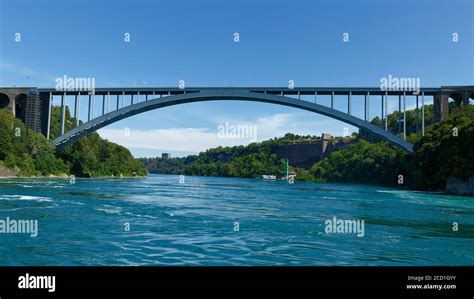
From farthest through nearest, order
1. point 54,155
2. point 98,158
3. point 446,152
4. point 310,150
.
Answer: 1. point 310,150
2. point 98,158
3. point 54,155
4. point 446,152

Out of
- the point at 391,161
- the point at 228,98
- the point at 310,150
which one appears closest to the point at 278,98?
the point at 228,98

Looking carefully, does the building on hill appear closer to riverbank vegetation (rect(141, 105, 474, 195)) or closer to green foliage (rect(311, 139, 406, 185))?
riverbank vegetation (rect(141, 105, 474, 195))

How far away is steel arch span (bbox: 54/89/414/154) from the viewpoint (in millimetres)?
31609

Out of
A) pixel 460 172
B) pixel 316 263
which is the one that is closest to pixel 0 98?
pixel 460 172

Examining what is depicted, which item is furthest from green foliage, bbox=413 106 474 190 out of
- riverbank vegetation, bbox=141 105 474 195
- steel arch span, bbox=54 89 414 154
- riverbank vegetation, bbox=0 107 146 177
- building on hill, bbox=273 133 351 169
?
building on hill, bbox=273 133 351 169

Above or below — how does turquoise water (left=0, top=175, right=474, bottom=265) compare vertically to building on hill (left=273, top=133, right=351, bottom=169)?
below

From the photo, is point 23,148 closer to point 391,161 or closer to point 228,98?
point 228,98

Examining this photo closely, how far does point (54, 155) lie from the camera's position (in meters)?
40.8

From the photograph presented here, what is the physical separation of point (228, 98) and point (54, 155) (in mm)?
18648

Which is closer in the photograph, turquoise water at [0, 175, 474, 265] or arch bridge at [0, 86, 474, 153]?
turquoise water at [0, 175, 474, 265]

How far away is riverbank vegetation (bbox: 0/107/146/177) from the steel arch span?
9.45ft

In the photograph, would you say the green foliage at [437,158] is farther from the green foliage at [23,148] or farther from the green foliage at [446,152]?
the green foliage at [23,148]
